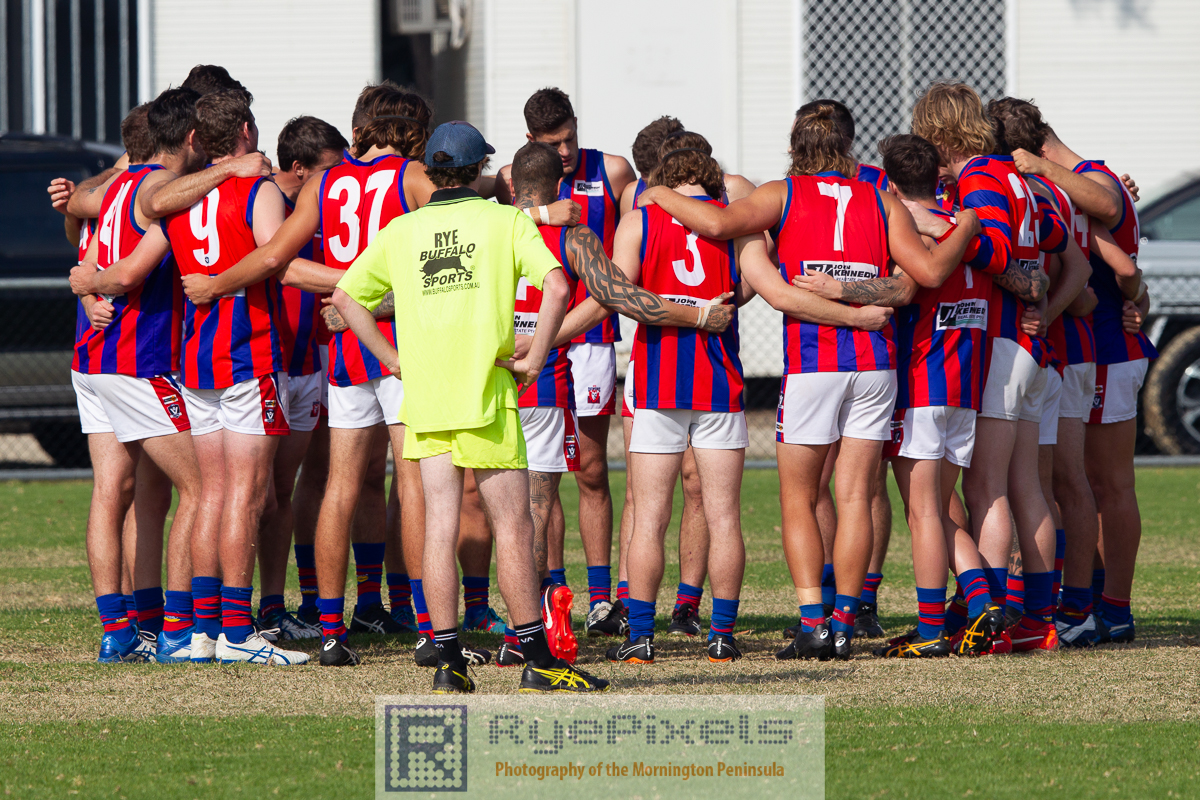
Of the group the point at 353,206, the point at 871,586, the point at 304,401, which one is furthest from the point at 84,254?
the point at 871,586

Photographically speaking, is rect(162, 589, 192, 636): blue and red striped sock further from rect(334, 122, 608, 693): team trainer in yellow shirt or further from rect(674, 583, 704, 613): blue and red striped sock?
rect(674, 583, 704, 613): blue and red striped sock

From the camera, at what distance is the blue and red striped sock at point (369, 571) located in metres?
6.41

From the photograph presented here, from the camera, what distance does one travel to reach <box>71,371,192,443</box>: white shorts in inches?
227

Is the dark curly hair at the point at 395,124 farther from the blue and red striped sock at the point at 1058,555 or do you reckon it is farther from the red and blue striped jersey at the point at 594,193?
the blue and red striped sock at the point at 1058,555

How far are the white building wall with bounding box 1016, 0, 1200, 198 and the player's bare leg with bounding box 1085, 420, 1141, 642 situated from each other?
1018cm

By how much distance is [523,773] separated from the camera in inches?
159

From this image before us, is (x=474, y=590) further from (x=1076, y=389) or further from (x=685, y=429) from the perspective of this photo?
(x=1076, y=389)

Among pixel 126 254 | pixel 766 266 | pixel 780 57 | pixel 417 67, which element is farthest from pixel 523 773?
pixel 417 67

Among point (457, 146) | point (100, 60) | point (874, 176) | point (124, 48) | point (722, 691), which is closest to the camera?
point (457, 146)

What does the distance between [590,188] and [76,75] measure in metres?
10.6

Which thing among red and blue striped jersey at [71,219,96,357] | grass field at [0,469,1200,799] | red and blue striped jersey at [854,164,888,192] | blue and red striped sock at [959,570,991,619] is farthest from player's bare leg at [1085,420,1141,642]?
→ red and blue striped jersey at [71,219,96,357]

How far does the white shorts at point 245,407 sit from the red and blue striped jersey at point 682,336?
4.83 feet

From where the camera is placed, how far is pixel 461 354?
4.77m

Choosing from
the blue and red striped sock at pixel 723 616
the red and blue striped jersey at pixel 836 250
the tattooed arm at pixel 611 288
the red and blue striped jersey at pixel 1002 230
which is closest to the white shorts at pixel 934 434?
the red and blue striped jersey at pixel 836 250
